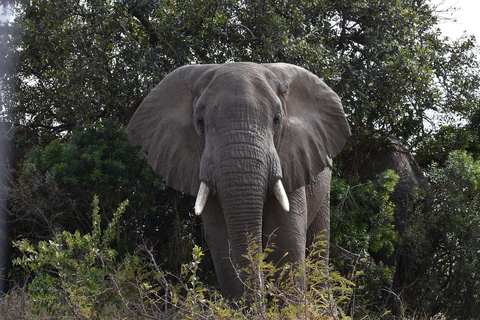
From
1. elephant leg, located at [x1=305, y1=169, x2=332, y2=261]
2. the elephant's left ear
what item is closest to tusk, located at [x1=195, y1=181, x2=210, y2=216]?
the elephant's left ear

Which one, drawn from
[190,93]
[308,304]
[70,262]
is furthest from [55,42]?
[308,304]

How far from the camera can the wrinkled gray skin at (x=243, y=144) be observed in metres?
5.04

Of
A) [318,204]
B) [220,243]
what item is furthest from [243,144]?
[318,204]

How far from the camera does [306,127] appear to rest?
231 inches

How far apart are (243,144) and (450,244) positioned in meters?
4.02

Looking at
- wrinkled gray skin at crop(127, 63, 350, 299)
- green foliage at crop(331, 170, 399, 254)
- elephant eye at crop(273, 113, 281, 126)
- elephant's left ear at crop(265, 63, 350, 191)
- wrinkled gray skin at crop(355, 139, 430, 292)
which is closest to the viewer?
wrinkled gray skin at crop(127, 63, 350, 299)

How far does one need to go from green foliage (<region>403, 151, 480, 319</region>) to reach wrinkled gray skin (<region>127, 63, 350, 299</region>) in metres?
2.17

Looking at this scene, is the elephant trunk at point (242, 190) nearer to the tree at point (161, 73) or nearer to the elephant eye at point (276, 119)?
the elephant eye at point (276, 119)

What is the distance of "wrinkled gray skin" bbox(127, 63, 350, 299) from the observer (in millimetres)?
5035

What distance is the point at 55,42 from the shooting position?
8.61 m

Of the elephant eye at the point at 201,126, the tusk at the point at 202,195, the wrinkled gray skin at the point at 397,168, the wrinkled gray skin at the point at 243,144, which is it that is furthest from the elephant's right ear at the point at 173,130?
the wrinkled gray skin at the point at 397,168

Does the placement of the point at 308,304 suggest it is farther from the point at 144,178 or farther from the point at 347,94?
the point at 347,94

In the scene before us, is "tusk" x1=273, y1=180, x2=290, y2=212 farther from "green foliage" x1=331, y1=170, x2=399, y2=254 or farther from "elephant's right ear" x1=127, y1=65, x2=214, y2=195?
"green foliage" x1=331, y1=170, x2=399, y2=254

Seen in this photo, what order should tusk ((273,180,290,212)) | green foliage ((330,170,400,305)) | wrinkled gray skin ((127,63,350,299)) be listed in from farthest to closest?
green foliage ((330,170,400,305))
tusk ((273,180,290,212))
wrinkled gray skin ((127,63,350,299))
